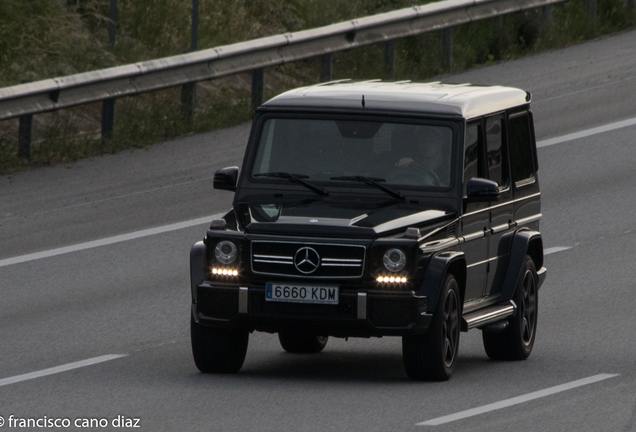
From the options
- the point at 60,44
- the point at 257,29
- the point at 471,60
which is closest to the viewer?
the point at 60,44

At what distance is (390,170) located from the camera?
10.2 metres

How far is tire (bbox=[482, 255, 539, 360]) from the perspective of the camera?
1075 centimetres

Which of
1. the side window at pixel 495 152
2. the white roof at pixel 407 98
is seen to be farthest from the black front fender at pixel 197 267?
the side window at pixel 495 152

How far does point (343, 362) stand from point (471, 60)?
1199 centimetres

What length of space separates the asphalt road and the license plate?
0.56 metres

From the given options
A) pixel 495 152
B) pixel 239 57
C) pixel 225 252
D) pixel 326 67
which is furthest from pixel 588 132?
pixel 225 252

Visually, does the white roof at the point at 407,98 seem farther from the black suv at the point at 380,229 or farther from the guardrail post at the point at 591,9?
the guardrail post at the point at 591,9

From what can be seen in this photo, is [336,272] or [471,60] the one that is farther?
[471,60]

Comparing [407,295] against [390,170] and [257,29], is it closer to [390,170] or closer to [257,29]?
[390,170]

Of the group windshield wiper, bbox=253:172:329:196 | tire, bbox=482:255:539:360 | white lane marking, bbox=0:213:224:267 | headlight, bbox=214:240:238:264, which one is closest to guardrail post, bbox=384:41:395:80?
white lane marking, bbox=0:213:224:267

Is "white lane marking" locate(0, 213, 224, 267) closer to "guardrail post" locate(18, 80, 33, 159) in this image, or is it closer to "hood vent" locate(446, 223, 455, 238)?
"guardrail post" locate(18, 80, 33, 159)

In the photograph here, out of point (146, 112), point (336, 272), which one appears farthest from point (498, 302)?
point (146, 112)

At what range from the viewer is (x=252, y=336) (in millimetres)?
11656

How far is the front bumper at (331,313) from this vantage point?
30.1 feet
